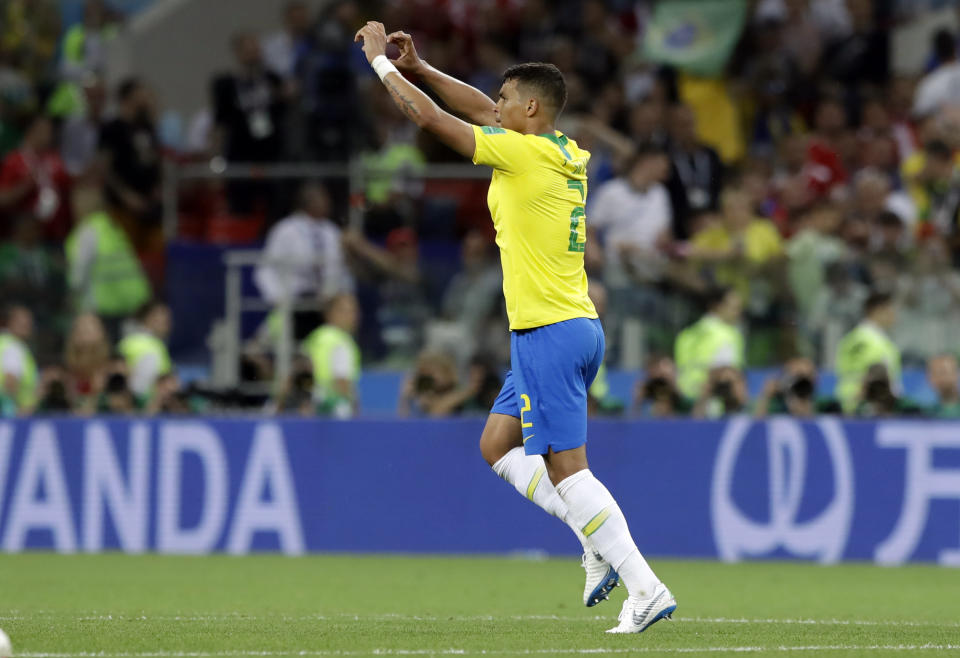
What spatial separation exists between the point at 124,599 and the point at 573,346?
11.8ft

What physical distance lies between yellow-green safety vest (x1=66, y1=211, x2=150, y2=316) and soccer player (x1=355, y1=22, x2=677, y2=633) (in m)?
8.50

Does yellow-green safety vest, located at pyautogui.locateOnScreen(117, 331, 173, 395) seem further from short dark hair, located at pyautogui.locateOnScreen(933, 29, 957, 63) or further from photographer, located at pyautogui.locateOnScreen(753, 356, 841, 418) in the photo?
short dark hair, located at pyautogui.locateOnScreen(933, 29, 957, 63)

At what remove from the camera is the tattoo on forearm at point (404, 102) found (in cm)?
764

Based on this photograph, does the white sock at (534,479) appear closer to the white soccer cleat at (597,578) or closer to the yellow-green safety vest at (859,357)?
the white soccer cleat at (597,578)

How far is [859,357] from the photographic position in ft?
47.2

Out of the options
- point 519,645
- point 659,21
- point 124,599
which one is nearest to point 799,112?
point 659,21

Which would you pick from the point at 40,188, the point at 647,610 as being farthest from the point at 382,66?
the point at 40,188

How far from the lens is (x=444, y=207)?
55.7 ft

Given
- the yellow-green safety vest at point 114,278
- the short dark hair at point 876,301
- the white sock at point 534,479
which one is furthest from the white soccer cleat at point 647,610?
the yellow-green safety vest at point 114,278

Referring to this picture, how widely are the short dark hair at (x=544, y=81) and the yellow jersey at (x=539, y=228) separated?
161 mm

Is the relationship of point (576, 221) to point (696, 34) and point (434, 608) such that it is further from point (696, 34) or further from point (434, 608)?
point (696, 34)

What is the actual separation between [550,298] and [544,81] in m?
0.95

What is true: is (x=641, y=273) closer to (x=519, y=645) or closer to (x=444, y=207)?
(x=444, y=207)

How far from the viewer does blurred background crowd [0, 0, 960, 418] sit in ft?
47.9
